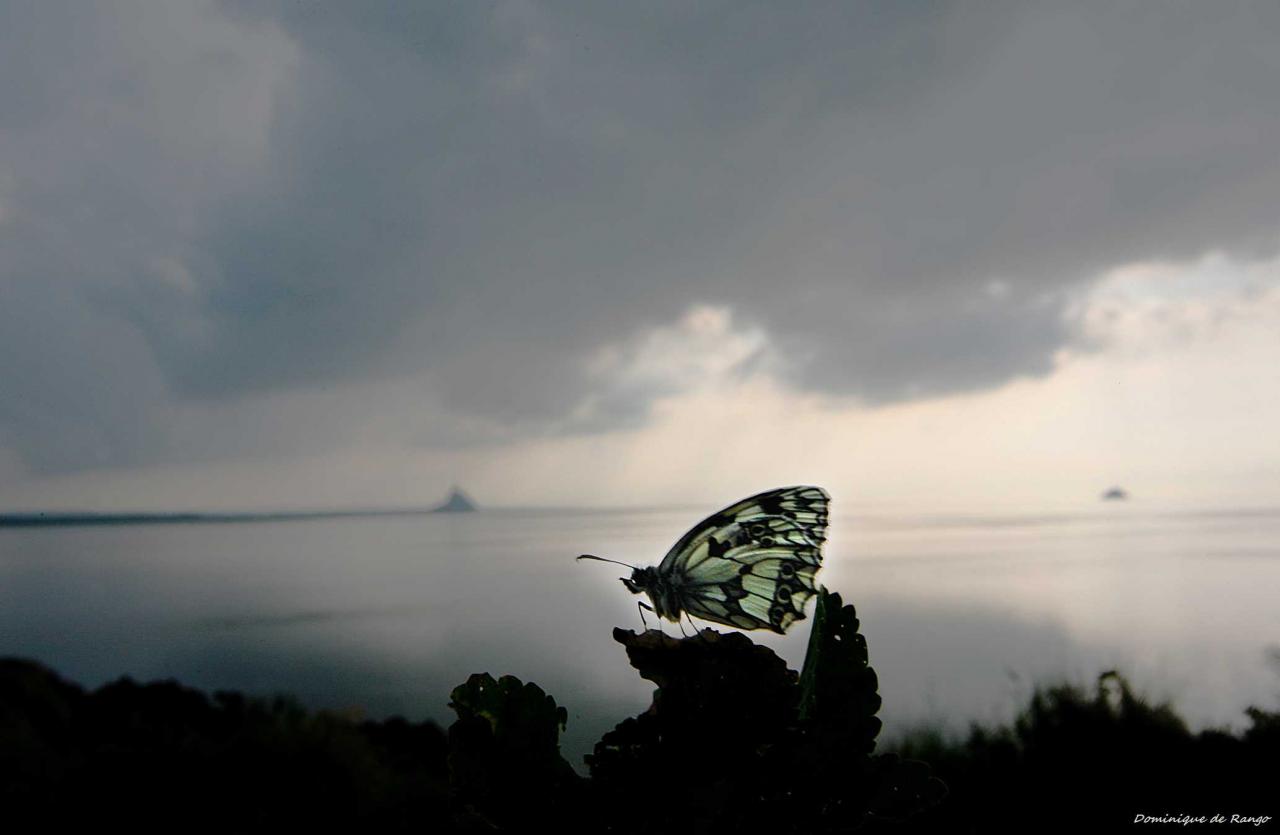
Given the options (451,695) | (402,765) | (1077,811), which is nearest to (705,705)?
(451,695)

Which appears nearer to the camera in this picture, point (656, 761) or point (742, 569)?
point (656, 761)

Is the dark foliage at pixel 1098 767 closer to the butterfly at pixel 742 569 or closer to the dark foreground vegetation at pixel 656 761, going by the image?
the dark foreground vegetation at pixel 656 761

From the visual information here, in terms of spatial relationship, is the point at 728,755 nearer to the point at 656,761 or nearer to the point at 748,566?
the point at 656,761

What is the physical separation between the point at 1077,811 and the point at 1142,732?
60.0 inches

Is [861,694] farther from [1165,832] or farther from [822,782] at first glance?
[1165,832]

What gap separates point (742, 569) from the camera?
153 centimetres

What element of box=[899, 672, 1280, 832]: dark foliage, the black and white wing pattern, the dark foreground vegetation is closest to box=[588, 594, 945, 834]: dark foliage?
the dark foreground vegetation

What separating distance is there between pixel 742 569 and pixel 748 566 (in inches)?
0.6

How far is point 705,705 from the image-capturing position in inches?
30.4

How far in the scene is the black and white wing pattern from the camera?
1433mm

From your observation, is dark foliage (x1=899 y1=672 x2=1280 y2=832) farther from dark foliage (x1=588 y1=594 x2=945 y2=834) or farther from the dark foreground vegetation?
dark foliage (x1=588 y1=594 x2=945 y2=834)

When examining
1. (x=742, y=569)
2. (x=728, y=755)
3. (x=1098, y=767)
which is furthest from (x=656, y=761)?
(x=1098, y=767)

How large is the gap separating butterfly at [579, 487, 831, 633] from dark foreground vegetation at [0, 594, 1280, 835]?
444mm

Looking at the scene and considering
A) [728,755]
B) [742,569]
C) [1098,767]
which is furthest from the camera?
[1098,767]
